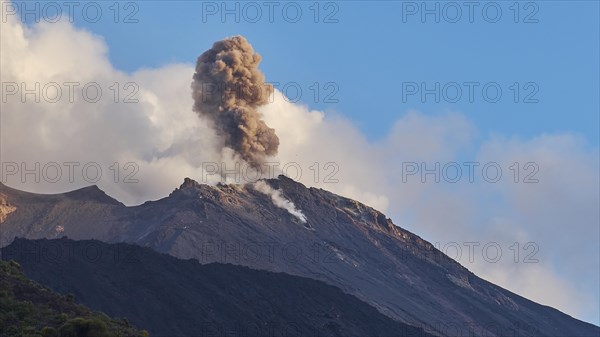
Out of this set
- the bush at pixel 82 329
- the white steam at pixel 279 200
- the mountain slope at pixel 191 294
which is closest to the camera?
the bush at pixel 82 329

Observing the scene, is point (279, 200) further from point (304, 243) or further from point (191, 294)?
point (191, 294)

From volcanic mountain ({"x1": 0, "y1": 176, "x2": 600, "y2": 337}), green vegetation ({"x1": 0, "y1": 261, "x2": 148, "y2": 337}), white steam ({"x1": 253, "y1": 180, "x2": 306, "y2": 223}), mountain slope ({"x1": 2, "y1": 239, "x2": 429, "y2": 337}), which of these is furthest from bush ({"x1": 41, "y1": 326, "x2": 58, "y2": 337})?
white steam ({"x1": 253, "y1": 180, "x2": 306, "y2": 223})

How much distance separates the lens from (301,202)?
527 feet

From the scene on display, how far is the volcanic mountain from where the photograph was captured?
130625 mm

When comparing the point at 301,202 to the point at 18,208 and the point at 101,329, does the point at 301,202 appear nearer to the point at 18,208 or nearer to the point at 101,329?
the point at 18,208

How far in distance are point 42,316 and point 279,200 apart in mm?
108359

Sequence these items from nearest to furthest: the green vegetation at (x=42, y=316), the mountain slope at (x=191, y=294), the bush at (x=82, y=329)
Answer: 1. the bush at (x=82, y=329)
2. the green vegetation at (x=42, y=316)
3. the mountain slope at (x=191, y=294)

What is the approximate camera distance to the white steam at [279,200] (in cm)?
15477

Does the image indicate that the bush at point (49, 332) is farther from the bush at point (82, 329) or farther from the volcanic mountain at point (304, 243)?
the volcanic mountain at point (304, 243)

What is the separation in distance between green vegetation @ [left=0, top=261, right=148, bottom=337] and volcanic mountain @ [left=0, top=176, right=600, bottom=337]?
227 ft

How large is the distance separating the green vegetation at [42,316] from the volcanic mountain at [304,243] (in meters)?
69.3

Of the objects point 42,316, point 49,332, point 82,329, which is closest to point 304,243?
point 42,316

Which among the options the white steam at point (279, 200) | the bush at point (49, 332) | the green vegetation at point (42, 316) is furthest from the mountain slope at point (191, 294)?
the bush at point (49, 332)

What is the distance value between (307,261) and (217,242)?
40.5 feet
